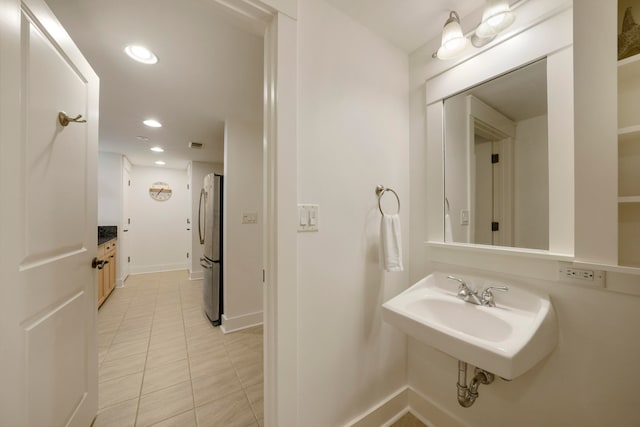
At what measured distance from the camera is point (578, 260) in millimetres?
860

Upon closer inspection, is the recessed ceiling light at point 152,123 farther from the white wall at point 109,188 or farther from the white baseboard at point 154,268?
the white baseboard at point 154,268

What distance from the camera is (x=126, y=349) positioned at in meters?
2.12

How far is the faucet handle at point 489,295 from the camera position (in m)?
1.11

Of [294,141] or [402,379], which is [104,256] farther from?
[402,379]

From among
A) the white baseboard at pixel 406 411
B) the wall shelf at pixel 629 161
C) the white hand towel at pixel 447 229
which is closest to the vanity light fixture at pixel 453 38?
the wall shelf at pixel 629 161

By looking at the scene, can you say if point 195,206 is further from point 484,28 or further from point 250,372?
point 484,28

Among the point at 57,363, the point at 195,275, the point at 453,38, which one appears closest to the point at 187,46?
the point at 453,38

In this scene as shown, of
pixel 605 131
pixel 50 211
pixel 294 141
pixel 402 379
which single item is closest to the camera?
pixel 605 131

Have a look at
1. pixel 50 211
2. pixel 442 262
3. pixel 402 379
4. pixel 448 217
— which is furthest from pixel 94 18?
pixel 402 379

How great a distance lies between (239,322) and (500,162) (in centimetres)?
280

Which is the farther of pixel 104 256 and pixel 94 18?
pixel 104 256

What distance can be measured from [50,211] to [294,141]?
3.48ft

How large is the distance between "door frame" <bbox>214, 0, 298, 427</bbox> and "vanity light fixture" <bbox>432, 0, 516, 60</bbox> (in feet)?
2.64

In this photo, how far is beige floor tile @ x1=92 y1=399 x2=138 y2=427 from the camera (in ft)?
4.48
